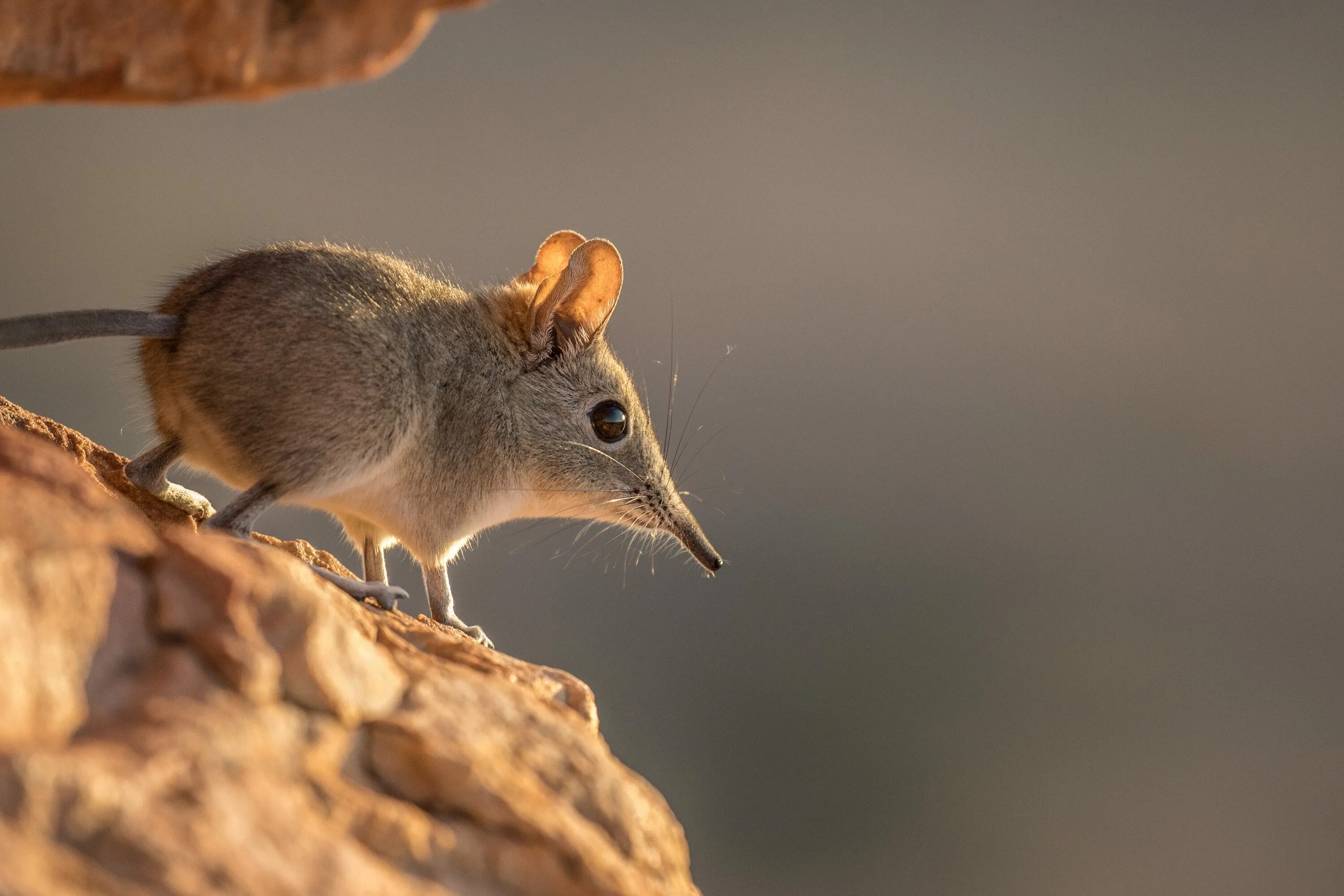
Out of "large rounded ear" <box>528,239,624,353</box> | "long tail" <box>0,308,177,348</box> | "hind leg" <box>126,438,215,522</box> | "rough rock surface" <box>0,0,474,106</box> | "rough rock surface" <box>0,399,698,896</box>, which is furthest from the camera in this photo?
"large rounded ear" <box>528,239,624,353</box>

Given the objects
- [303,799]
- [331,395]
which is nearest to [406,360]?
[331,395]

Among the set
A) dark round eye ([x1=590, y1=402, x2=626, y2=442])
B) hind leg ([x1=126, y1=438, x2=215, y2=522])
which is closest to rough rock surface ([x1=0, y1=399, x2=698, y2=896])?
hind leg ([x1=126, y1=438, x2=215, y2=522])

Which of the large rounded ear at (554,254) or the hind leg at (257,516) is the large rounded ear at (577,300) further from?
the hind leg at (257,516)

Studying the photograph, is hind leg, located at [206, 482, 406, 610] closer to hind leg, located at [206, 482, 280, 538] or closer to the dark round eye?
hind leg, located at [206, 482, 280, 538]

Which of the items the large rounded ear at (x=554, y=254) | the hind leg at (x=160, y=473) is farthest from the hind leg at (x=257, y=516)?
the large rounded ear at (x=554, y=254)

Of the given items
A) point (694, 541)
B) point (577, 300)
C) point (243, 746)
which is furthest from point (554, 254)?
point (243, 746)

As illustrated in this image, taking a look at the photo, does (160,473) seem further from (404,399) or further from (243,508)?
(404,399)
